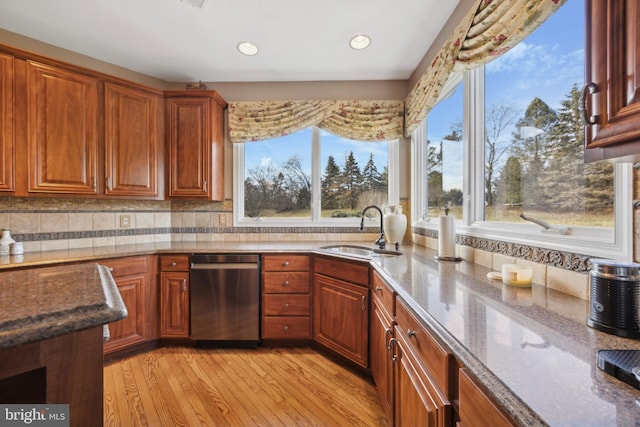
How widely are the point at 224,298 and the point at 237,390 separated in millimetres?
739

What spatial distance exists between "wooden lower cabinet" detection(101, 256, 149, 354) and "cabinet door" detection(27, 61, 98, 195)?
674 mm

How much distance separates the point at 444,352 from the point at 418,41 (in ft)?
7.79

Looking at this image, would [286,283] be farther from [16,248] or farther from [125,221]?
[16,248]

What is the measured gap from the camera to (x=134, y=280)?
90.5 inches

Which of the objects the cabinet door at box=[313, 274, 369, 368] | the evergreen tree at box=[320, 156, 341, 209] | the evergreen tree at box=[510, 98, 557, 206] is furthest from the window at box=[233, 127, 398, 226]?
the evergreen tree at box=[510, 98, 557, 206]

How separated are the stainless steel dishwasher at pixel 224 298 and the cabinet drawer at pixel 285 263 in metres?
0.08

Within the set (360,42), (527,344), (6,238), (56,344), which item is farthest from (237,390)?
(360,42)

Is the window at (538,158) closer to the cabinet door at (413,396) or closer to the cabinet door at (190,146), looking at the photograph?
the cabinet door at (413,396)

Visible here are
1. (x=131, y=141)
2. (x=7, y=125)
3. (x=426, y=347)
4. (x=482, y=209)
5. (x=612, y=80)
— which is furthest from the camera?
(x=131, y=141)

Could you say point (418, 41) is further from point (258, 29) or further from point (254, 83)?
point (254, 83)

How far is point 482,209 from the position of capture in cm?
176

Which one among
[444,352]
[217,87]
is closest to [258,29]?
[217,87]

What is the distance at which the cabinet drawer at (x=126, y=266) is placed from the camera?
2182 mm

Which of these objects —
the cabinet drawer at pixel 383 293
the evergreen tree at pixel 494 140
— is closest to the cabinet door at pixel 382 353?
the cabinet drawer at pixel 383 293
